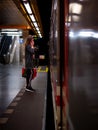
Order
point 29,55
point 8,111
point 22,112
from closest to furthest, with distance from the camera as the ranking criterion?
1. point 22,112
2. point 8,111
3. point 29,55

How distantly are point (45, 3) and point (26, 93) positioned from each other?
30.8ft

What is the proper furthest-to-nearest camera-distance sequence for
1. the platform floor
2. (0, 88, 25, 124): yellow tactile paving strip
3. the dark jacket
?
the dark jacket, (0, 88, 25, 124): yellow tactile paving strip, the platform floor

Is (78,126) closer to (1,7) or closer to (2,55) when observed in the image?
(1,7)

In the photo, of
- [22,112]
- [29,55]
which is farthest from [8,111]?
[29,55]

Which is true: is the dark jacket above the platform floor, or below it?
above

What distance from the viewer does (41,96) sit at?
348 inches

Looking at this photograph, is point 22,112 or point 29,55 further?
point 29,55

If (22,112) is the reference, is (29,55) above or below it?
above

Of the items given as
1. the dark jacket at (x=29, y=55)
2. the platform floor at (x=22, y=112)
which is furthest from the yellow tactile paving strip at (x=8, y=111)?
the dark jacket at (x=29, y=55)

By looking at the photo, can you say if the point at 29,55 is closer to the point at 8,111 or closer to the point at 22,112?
the point at 8,111

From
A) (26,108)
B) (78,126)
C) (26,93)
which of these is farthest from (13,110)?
(78,126)

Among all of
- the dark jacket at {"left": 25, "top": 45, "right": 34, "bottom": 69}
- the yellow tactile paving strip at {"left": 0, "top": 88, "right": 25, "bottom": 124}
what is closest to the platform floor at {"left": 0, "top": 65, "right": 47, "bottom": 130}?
the yellow tactile paving strip at {"left": 0, "top": 88, "right": 25, "bottom": 124}

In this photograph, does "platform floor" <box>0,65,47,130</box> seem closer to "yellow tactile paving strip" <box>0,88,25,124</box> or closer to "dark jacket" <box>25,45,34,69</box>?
"yellow tactile paving strip" <box>0,88,25,124</box>

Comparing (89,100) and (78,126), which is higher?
(89,100)
